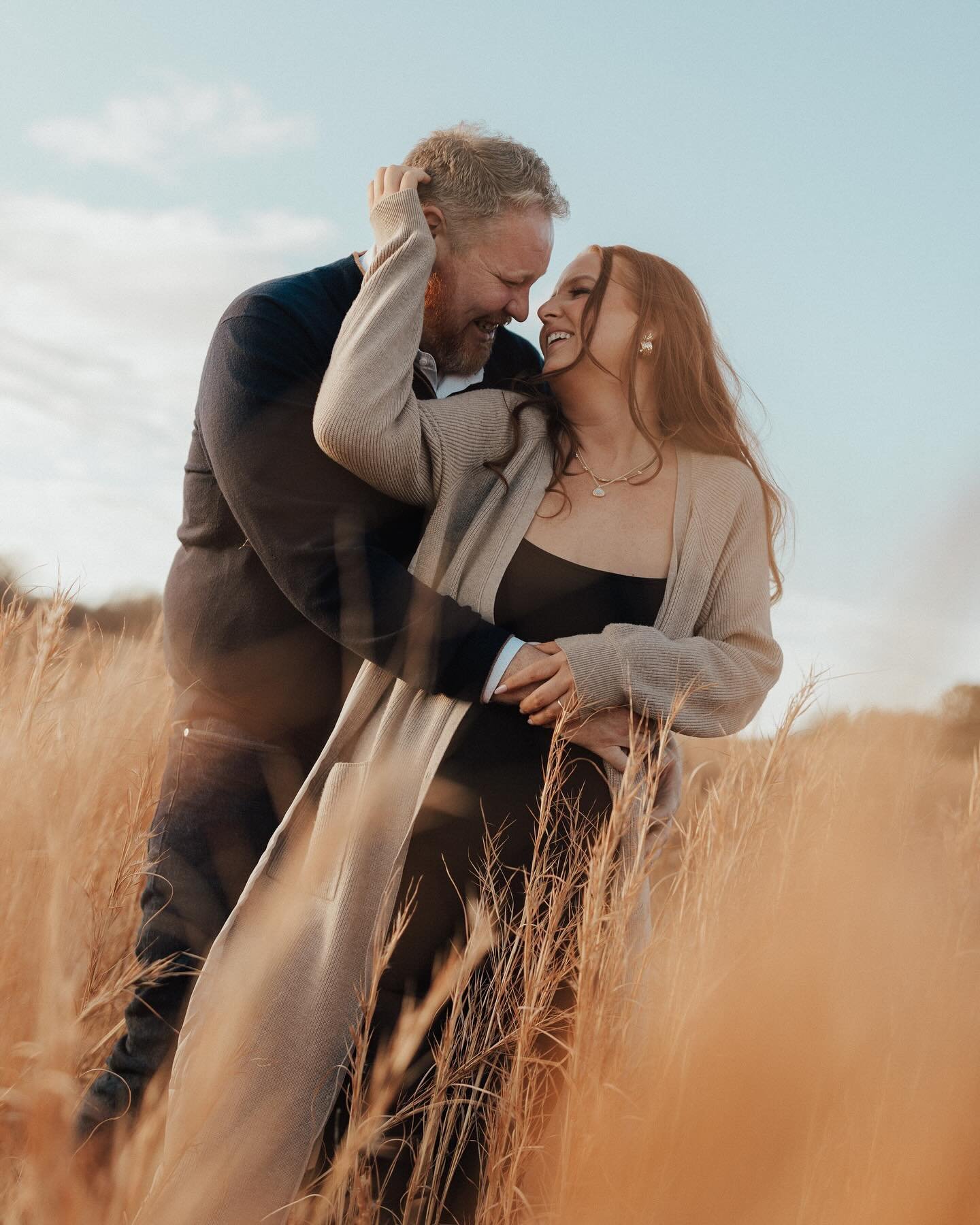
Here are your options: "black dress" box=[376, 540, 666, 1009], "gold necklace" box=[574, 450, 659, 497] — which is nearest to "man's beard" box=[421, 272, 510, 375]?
"gold necklace" box=[574, 450, 659, 497]

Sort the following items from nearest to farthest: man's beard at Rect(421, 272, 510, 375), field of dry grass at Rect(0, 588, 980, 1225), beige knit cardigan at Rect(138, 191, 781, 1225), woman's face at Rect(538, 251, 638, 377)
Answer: field of dry grass at Rect(0, 588, 980, 1225)
beige knit cardigan at Rect(138, 191, 781, 1225)
woman's face at Rect(538, 251, 638, 377)
man's beard at Rect(421, 272, 510, 375)

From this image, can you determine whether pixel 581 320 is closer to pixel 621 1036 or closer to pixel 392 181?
pixel 392 181

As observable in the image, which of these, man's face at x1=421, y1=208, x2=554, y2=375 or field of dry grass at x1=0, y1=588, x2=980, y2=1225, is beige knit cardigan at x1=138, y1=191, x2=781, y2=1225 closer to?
field of dry grass at x1=0, y1=588, x2=980, y2=1225

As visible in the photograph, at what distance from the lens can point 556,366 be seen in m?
2.57

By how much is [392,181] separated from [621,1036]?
6.52ft

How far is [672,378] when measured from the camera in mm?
2586

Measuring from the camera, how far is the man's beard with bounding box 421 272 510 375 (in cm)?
273

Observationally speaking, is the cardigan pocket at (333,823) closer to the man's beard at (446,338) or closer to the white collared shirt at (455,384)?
the white collared shirt at (455,384)

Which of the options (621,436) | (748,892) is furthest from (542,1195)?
(621,436)

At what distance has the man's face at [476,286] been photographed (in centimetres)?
274

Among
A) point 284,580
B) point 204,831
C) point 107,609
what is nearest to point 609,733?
point 284,580

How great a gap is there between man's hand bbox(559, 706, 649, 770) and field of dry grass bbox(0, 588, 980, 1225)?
23 cm

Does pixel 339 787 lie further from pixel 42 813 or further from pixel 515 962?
pixel 42 813

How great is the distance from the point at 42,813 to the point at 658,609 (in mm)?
1357
